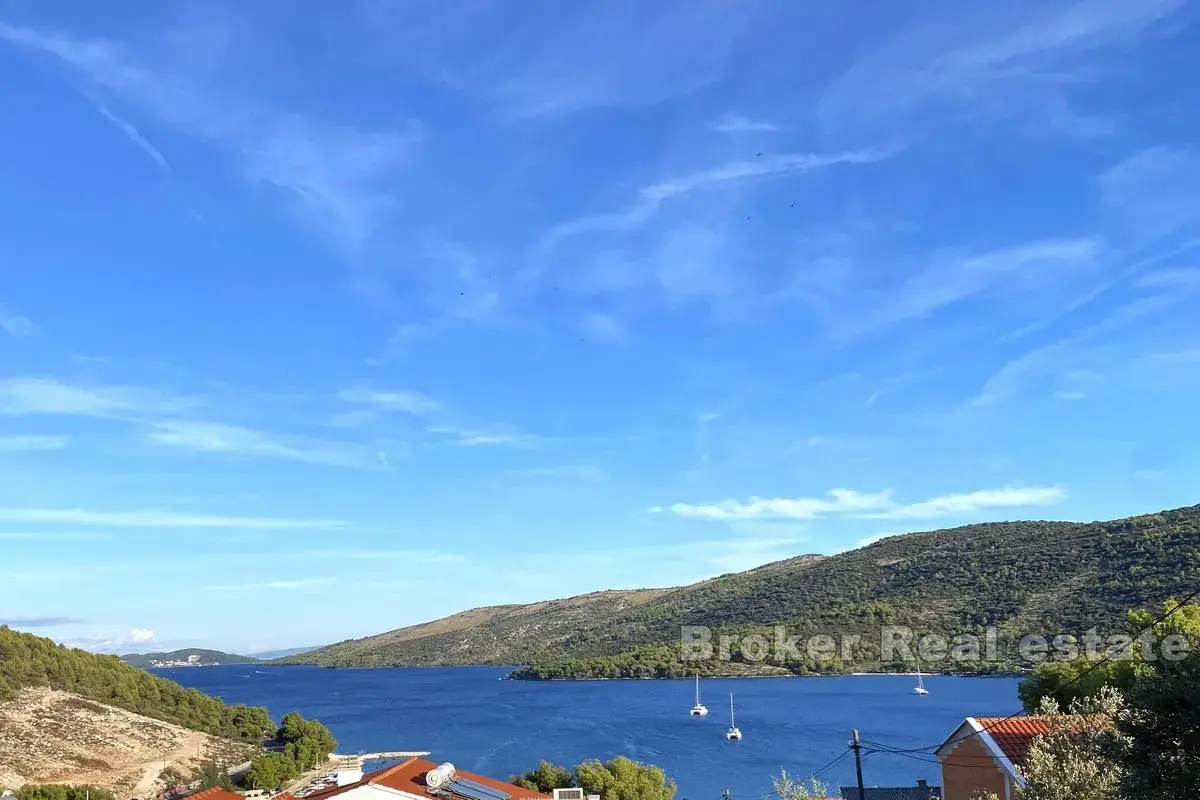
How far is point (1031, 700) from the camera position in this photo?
31828 mm

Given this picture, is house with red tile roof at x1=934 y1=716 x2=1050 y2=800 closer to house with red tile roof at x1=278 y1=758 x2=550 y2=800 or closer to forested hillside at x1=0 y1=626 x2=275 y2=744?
house with red tile roof at x1=278 y1=758 x2=550 y2=800

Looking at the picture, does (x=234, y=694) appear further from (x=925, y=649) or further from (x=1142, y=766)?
(x=1142, y=766)

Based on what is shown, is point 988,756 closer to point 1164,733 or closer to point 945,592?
point 1164,733

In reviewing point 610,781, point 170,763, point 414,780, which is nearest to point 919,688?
point 170,763

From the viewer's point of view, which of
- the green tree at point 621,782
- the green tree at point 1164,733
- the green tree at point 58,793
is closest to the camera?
the green tree at point 1164,733

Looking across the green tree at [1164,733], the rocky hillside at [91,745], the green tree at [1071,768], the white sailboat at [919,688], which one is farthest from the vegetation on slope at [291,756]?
the white sailboat at [919,688]

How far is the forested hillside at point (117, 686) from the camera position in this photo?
74.7m

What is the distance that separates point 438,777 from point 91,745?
48657 mm

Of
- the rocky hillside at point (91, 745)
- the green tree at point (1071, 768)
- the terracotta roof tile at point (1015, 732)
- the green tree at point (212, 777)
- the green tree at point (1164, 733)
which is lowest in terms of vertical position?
the green tree at point (212, 777)

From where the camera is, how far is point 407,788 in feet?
79.3

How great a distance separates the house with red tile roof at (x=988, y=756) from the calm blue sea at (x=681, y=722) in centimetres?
4062

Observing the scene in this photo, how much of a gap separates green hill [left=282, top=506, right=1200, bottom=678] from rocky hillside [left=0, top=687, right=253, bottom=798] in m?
81.6

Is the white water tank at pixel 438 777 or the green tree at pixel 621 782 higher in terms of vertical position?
the white water tank at pixel 438 777

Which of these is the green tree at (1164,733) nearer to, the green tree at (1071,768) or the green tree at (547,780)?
the green tree at (1071,768)
